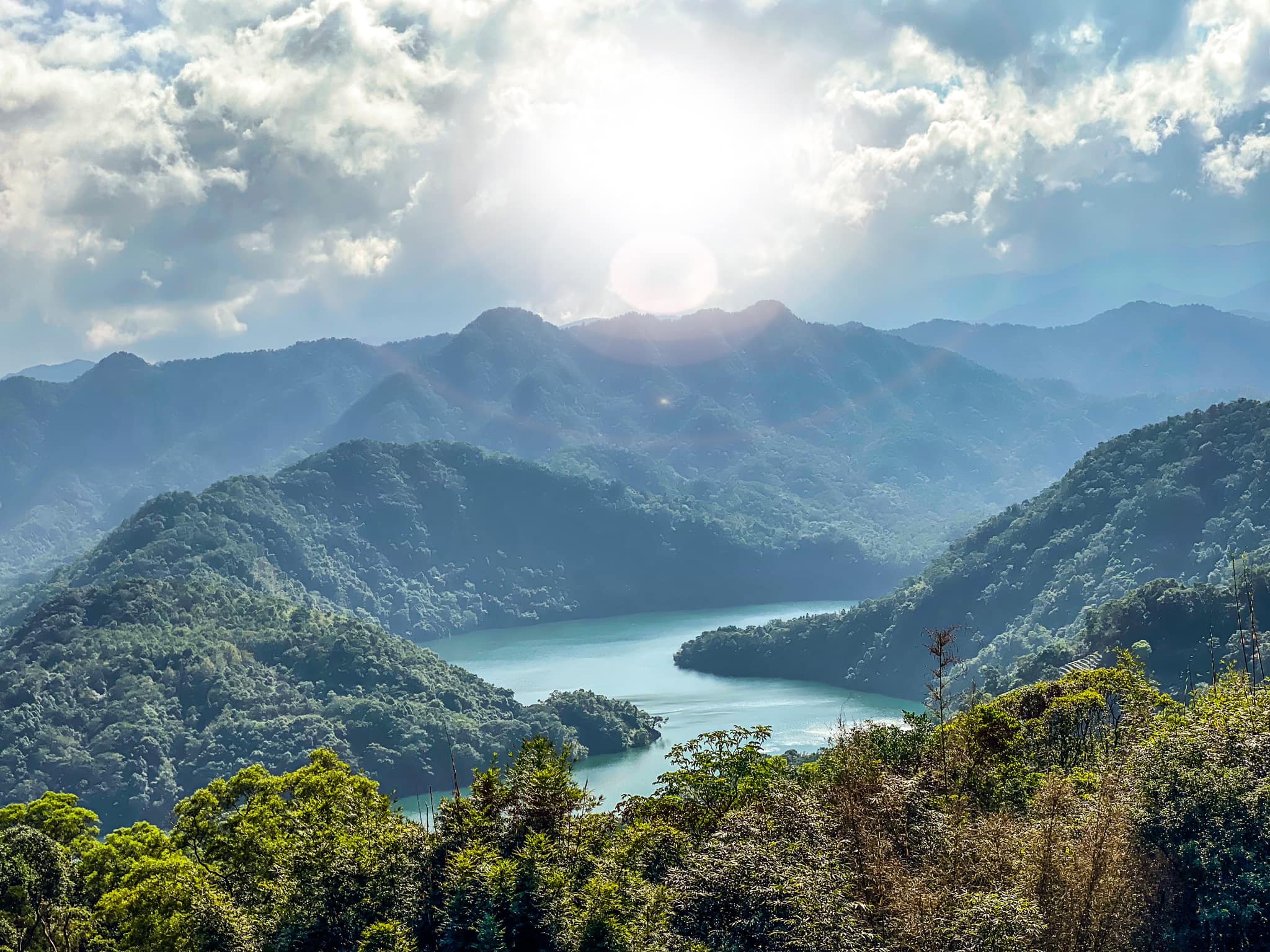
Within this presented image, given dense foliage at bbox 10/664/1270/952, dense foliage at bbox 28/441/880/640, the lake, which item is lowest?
the lake

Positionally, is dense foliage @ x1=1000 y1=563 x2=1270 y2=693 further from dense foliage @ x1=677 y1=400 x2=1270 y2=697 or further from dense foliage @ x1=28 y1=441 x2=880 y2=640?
dense foliage @ x1=28 y1=441 x2=880 y2=640

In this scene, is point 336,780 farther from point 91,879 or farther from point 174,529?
point 174,529

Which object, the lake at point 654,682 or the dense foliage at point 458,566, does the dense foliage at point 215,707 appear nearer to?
the lake at point 654,682

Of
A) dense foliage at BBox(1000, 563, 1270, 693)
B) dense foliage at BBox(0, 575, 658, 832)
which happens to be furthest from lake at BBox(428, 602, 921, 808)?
dense foliage at BBox(1000, 563, 1270, 693)

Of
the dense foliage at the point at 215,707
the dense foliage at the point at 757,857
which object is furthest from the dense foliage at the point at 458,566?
the dense foliage at the point at 757,857

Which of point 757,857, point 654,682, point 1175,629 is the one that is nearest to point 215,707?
point 654,682

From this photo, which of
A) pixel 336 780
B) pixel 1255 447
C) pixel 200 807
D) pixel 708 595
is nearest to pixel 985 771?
pixel 336 780

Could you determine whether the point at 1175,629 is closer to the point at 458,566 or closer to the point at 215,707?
the point at 215,707
